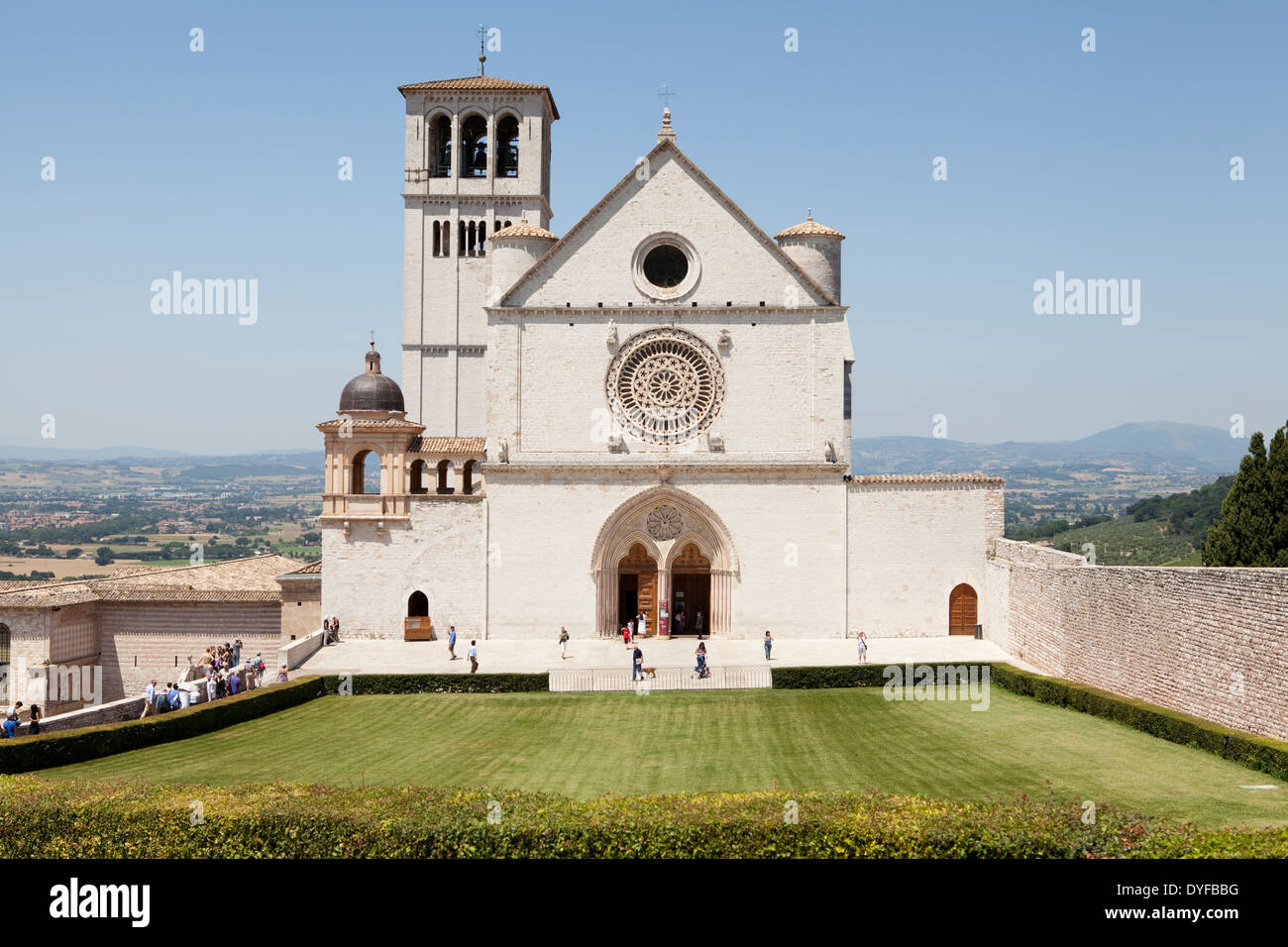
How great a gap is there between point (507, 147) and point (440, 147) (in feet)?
10.4

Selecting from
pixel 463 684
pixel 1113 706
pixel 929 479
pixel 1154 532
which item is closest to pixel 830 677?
pixel 1113 706

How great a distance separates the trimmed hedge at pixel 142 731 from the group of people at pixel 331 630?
276 inches

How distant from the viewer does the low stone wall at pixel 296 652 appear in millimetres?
34688

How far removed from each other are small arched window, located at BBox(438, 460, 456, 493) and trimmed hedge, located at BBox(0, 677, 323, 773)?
1310 cm

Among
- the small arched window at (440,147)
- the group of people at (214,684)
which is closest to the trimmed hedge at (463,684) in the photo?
the group of people at (214,684)

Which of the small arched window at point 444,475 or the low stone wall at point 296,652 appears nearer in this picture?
the low stone wall at point 296,652

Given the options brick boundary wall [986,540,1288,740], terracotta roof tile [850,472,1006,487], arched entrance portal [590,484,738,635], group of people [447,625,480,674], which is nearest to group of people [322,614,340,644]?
group of people [447,625,480,674]

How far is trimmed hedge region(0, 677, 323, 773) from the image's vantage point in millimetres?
23781

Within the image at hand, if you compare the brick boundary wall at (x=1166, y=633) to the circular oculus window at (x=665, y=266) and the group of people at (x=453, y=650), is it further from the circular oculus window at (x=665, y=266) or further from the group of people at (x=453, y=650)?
the group of people at (x=453, y=650)

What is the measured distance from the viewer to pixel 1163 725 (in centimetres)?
2461

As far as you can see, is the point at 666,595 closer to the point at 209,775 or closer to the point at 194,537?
the point at 209,775

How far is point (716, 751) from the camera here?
83.0ft
